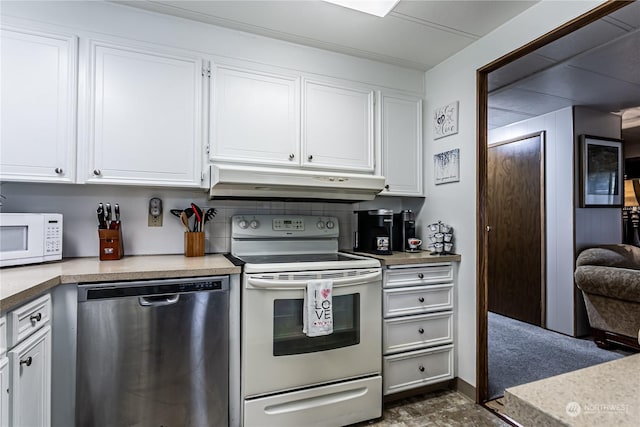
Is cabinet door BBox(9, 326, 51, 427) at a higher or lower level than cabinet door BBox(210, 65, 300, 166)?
lower

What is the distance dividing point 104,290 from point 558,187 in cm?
402

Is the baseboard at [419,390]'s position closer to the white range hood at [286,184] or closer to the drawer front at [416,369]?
the drawer front at [416,369]

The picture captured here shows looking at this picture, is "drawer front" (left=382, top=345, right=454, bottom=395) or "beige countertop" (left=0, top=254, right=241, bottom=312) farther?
"drawer front" (left=382, top=345, right=454, bottom=395)

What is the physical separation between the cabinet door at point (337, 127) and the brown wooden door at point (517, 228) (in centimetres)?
198

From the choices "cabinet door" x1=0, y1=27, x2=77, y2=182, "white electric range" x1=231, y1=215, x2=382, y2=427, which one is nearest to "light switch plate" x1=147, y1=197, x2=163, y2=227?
"cabinet door" x1=0, y1=27, x2=77, y2=182

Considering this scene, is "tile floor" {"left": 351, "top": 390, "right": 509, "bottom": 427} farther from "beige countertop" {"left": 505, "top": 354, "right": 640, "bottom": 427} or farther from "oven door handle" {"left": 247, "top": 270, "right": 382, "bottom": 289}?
"beige countertop" {"left": 505, "top": 354, "right": 640, "bottom": 427}

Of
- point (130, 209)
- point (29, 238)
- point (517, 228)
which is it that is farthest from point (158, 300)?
point (517, 228)

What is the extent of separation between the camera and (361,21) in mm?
1998

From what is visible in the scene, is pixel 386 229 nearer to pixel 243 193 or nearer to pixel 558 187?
pixel 243 193

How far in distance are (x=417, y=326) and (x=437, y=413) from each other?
0.50 m

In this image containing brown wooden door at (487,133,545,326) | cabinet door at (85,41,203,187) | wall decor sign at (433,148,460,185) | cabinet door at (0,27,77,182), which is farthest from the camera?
brown wooden door at (487,133,545,326)

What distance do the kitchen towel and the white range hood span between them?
0.60m

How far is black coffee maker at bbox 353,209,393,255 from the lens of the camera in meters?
2.35

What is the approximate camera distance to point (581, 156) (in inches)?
132
